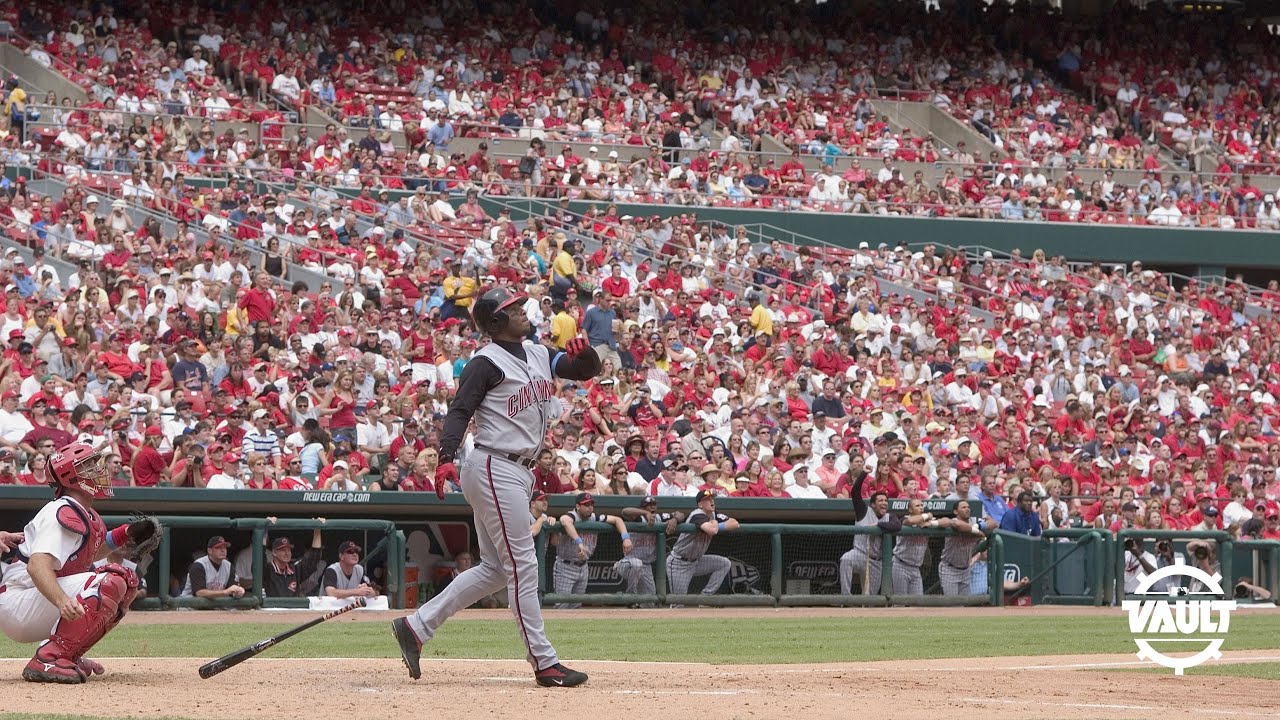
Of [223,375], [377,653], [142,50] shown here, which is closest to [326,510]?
[223,375]

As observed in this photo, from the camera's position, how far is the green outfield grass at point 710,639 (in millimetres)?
10188

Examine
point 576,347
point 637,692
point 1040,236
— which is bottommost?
point 637,692

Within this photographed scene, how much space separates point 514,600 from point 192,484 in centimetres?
774

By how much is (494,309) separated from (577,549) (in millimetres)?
7654

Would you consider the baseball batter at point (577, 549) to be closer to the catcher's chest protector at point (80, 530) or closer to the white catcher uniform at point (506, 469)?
the white catcher uniform at point (506, 469)

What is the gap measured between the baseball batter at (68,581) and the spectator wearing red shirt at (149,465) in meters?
6.94

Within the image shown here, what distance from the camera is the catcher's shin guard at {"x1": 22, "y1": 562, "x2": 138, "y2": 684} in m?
7.45

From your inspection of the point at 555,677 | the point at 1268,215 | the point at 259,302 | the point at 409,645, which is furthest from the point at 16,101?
the point at 1268,215

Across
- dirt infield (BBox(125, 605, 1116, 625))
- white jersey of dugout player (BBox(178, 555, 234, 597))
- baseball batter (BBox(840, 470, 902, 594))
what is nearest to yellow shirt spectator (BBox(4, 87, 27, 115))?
white jersey of dugout player (BBox(178, 555, 234, 597))

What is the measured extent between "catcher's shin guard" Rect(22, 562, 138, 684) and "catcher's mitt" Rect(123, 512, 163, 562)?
0.50 feet

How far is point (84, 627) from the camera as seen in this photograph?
24.7 feet

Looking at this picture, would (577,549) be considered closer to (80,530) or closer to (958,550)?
(958,550)

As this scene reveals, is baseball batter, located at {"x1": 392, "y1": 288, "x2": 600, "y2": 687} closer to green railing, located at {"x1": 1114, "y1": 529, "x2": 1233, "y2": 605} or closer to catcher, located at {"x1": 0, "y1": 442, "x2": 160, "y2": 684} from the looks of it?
catcher, located at {"x1": 0, "y1": 442, "x2": 160, "y2": 684}

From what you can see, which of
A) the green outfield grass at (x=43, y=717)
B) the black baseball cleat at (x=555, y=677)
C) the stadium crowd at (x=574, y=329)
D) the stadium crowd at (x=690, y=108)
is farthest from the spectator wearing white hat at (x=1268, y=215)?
the green outfield grass at (x=43, y=717)
